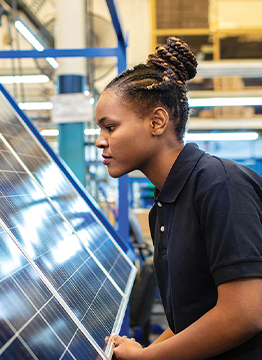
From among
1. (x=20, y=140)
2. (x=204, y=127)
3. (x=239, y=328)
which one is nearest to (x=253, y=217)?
(x=239, y=328)

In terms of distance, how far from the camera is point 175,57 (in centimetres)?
113

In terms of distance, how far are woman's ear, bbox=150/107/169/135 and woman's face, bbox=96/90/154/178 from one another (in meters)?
0.01

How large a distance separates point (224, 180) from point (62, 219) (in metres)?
0.74

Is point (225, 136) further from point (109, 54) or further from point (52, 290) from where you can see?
point (52, 290)

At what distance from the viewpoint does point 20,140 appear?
1.62 m

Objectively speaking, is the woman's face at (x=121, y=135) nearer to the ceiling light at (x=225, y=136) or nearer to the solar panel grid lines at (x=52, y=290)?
the solar panel grid lines at (x=52, y=290)

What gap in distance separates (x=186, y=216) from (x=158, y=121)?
0.98 feet

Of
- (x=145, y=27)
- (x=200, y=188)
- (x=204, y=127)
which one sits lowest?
(x=204, y=127)

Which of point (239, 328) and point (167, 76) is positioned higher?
point (167, 76)

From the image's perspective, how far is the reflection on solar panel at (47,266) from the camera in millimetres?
733

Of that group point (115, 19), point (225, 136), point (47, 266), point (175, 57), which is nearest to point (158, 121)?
point (175, 57)

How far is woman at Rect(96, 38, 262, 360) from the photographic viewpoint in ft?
2.65

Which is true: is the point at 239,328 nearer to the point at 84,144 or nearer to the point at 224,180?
the point at 224,180

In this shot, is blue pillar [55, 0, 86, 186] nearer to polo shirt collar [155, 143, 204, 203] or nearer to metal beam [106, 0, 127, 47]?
metal beam [106, 0, 127, 47]
